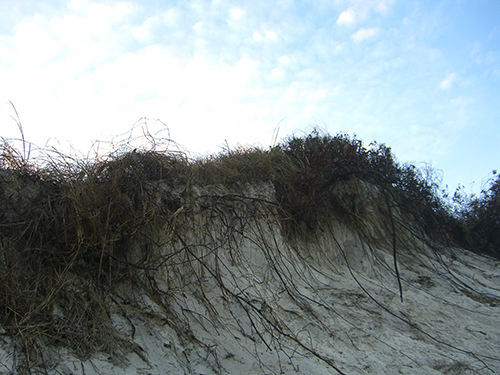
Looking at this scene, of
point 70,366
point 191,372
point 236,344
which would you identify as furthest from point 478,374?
point 70,366

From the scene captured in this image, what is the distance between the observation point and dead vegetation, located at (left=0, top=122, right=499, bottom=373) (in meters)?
3.04

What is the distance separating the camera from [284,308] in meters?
4.03

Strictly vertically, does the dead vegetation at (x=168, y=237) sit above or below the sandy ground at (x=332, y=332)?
above

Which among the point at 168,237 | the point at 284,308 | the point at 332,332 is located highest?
the point at 168,237

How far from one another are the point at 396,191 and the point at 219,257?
414 cm

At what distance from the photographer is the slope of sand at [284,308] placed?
10.4 feet

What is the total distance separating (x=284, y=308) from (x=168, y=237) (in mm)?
1710

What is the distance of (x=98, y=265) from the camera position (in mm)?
3512

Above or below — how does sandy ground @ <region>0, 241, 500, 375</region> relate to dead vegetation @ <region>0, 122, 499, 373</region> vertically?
below

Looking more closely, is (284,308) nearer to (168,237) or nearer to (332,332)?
(332,332)

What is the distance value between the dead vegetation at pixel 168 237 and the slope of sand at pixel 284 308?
0.03 metres

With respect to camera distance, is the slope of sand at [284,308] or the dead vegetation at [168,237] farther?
the slope of sand at [284,308]

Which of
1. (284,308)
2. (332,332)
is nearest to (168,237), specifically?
(284,308)

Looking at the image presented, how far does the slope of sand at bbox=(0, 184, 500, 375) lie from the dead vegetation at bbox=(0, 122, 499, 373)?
0.03 meters
